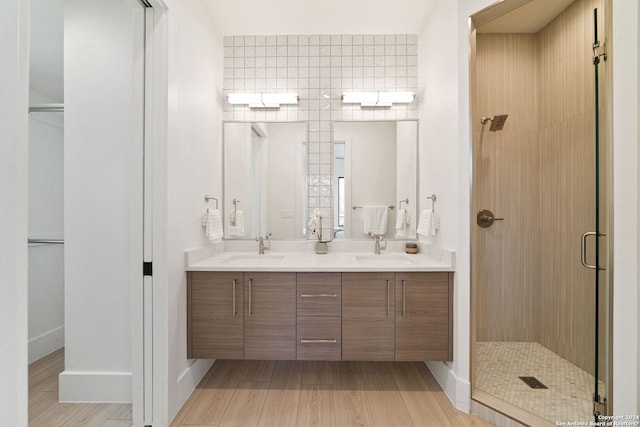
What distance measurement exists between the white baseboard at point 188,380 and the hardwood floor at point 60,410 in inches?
10.3

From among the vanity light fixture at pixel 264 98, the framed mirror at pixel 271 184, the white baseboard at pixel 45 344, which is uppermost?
the vanity light fixture at pixel 264 98

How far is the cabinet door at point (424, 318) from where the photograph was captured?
1.93 metres

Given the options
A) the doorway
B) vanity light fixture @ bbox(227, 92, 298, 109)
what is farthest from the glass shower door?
the doorway

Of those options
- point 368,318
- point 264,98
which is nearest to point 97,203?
point 264,98

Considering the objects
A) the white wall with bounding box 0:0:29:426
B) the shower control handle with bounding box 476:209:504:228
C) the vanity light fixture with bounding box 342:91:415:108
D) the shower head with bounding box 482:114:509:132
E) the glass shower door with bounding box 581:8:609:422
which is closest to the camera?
the white wall with bounding box 0:0:29:426

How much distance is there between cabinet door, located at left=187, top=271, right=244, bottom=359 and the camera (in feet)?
6.43

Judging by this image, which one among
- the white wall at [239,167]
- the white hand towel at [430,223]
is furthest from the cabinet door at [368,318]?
the white wall at [239,167]

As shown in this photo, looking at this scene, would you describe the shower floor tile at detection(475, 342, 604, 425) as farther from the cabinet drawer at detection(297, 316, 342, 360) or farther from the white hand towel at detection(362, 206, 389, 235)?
the white hand towel at detection(362, 206, 389, 235)

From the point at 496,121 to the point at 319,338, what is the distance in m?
2.06

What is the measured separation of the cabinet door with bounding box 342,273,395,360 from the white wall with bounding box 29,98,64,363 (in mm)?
2073

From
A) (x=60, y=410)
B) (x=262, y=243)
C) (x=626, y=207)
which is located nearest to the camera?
(x=626, y=207)

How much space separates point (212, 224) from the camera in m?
2.30

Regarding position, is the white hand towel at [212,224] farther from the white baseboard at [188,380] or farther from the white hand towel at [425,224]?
the white hand towel at [425,224]

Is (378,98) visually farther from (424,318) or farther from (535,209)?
(424,318)
